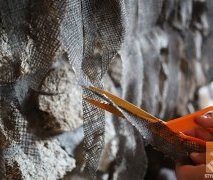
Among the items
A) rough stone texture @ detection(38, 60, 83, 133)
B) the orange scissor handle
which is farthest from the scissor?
rough stone texture @ detection(38, 60, 83, 133)

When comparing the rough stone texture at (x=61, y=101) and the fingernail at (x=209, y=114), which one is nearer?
the fingernail at (x=209, y=114)

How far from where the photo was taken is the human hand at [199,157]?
74cm

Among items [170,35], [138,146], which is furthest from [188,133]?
[170,35]

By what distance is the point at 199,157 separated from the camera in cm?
75

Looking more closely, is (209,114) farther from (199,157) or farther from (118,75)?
(118,75)

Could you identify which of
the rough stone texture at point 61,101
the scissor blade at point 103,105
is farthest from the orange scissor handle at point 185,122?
the rough stone texture at point 61,101

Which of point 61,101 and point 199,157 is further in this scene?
point 61,101

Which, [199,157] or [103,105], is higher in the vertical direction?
[103,105]

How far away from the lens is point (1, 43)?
2.39 ft

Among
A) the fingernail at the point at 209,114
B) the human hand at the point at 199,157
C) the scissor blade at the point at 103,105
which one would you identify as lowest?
the human hand at the point at 199,157

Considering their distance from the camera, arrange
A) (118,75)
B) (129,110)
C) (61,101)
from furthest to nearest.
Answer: (118,75), (61,101), (129,110)

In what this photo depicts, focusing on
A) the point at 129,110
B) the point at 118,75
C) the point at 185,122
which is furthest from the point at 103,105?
the point at 118,75

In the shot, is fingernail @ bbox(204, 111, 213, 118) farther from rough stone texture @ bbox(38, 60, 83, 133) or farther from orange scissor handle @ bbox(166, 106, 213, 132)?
rough stone texture @ bbox(38, 60, 83, 133)

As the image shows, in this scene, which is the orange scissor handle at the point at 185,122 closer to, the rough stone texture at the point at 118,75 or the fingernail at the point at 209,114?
the fingernail at the point at 209,114
